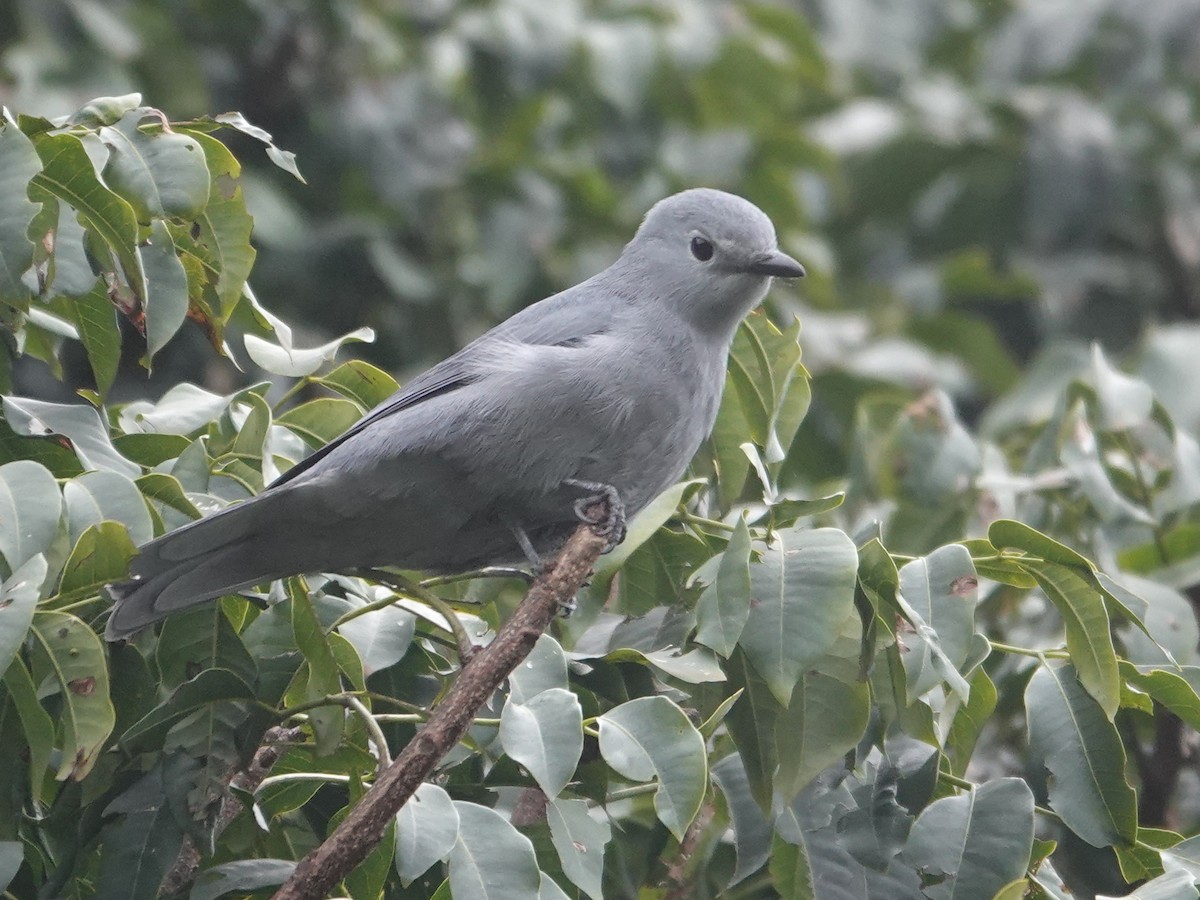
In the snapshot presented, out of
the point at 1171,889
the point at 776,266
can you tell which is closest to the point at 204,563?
the point at 776,266

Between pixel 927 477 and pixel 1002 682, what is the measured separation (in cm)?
70

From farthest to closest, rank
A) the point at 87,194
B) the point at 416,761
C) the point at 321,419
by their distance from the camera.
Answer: the point at 321,419 → the point at 87,194 → the point at 416,761

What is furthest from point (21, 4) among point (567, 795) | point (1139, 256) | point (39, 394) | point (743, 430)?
point (1139, 256)

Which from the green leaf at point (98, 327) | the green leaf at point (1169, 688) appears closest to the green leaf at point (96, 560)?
the green leaf at point (98, 327)

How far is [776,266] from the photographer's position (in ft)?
11.9

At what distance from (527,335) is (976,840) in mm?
1699

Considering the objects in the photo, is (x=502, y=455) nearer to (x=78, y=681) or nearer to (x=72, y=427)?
(x=72, y=427)

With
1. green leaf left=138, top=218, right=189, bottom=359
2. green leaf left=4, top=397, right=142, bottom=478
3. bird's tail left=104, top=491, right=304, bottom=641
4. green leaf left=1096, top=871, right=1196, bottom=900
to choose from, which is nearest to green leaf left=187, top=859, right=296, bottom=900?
bird's tail left=104, top=491, right=304, bottom=641

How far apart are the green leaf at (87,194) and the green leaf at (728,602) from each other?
3.90 ft

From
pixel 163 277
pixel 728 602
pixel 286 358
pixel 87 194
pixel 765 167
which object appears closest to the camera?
pixel 728 602

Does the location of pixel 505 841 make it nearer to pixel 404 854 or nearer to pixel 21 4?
pixel 404 854

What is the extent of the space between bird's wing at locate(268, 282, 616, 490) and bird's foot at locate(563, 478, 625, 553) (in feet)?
1.35

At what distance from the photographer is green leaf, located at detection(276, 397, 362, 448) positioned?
10.4 ft

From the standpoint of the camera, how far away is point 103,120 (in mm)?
2701
